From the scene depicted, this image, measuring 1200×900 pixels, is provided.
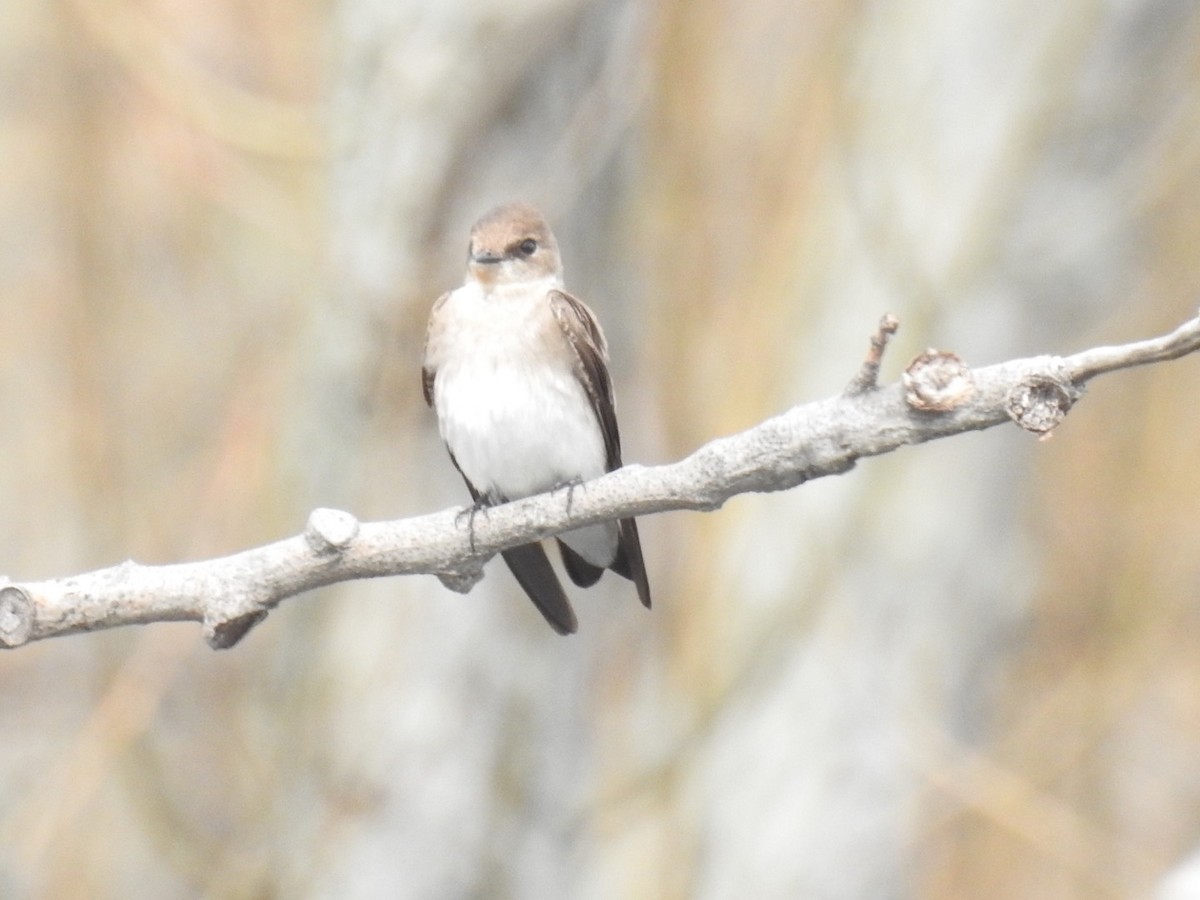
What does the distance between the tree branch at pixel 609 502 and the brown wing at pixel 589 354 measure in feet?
3.48

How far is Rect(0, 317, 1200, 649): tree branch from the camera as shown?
7.03 feet

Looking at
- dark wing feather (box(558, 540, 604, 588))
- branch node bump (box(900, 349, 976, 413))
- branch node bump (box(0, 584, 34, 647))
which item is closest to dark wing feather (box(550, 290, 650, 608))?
dark wing feather (box(558, 540, 604, 588))

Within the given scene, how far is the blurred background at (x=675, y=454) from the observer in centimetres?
504

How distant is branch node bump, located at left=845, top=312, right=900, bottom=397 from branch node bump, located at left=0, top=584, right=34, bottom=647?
1.43 m

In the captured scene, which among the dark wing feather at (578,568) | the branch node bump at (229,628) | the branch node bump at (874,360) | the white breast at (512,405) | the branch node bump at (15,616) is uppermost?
the white breast at (512,405)

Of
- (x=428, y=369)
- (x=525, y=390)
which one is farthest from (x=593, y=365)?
(x=428, y=369)

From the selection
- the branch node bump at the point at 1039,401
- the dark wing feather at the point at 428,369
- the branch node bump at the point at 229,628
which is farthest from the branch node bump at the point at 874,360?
the dark wing feather at the point at 428,369

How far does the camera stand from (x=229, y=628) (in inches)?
108

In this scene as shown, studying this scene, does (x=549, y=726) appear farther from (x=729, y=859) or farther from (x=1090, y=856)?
(x=1090, y=856)

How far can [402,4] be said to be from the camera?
16.9 ft

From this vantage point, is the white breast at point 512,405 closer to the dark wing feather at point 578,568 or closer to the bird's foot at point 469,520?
the dark wing feather at point 578,568

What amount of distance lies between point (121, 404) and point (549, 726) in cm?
289

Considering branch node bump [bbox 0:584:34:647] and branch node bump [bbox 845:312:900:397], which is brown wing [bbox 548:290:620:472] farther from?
branch node bump [bbox 845:312:900:397]

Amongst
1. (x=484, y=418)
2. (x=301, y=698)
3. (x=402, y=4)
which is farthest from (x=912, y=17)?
(x=301, y=698)
